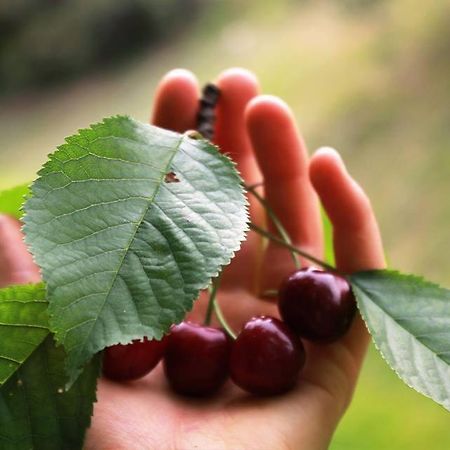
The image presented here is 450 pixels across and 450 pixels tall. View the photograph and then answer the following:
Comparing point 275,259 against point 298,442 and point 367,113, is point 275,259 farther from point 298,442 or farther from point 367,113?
point 367,113

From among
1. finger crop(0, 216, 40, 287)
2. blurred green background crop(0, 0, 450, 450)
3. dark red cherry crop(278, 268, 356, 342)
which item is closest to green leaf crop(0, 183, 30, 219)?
finger crop(0, 216, 40, 287)

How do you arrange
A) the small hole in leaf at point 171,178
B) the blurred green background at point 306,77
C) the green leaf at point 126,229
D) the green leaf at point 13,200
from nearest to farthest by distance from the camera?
1. the green leaf at point 126,229
2. the small hole in leaf at point 171,178
3. the green leaf at point 13,200
4. the blurred green background at point 306,77

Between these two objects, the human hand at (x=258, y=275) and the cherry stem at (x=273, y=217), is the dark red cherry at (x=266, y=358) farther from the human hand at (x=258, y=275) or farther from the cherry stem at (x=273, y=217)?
the cherry stem at (x=273, y=217)

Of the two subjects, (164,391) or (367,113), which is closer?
(164,391)

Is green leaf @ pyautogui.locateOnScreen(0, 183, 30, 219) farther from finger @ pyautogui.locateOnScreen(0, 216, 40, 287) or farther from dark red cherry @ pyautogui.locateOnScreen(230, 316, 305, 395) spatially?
dark red cherry @ pyautogui.locateOnScreen(230, 316, 305, 395)

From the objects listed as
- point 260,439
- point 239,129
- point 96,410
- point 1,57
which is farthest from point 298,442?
point 1,57

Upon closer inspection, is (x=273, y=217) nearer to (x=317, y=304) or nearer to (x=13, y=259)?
(x=317, y=304)

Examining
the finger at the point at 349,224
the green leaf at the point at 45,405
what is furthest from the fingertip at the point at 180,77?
the green leaf at the point at 45,405
